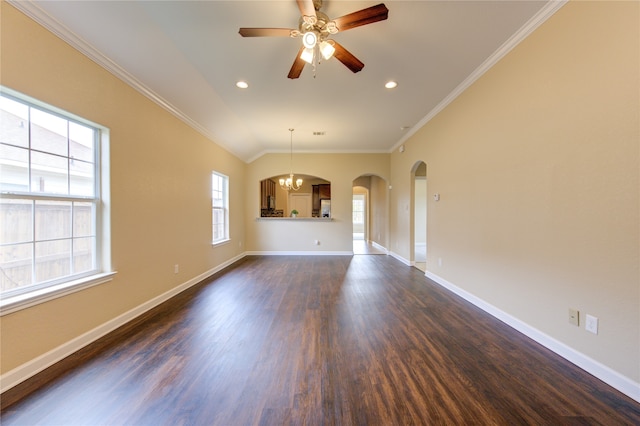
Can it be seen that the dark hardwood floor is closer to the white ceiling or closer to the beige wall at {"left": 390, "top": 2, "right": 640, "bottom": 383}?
the beige wall at {"left": 390, "top": 2, "right": 640, "bottom": 383}

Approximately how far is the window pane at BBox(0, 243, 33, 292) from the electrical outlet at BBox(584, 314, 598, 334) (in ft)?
13.8

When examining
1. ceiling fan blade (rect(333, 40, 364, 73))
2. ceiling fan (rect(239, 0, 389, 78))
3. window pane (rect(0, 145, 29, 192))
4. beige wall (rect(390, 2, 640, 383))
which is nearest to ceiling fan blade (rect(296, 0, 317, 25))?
ceiling fan (rect(239, 0, 389, 78))

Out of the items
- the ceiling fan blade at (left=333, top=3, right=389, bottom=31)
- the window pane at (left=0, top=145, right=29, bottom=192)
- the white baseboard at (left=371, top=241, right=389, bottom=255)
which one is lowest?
the white baseboard at (left=371, top=241, right=389, bottom=255)

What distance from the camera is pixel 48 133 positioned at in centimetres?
194

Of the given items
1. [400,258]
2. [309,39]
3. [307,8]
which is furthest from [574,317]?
[400,258]

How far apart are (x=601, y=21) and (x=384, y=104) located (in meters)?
2.35

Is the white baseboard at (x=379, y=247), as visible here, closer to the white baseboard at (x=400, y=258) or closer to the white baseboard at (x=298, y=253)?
the white baseboard at (x=400, y=258)

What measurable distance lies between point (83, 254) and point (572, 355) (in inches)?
169

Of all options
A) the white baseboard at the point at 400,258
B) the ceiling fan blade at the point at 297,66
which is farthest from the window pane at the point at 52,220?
the white baseboard at the point at 400,258

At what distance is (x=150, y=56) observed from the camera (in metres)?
2.45

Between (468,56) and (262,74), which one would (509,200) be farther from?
(262,74)

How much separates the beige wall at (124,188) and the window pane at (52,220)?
0.35 metres

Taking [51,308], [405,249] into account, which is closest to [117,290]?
[51,308]

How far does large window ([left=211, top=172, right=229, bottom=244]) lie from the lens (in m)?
4.96
